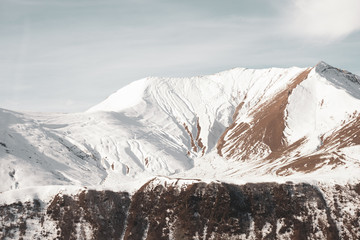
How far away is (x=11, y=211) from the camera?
72.3 metres

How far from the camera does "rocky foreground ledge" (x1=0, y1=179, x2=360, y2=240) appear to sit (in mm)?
68438

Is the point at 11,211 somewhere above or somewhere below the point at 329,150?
below

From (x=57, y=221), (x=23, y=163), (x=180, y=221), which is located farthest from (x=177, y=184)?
(x=23, y=163)

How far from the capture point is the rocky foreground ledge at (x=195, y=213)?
68.4 m

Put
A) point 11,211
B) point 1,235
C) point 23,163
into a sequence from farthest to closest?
point 23,163 < point 11,211 < point 1,235

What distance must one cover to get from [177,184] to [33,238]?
2803 centimetres

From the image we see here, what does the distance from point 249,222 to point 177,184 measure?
52.2ft

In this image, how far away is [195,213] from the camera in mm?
71812

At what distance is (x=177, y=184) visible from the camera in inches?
3034

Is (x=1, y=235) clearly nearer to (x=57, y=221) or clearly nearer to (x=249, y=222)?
(x=57, y=221)

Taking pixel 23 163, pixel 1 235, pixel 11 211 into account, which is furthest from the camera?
pixel 23 163

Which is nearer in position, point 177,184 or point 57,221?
point 57,221

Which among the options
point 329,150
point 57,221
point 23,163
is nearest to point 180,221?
point 57,221

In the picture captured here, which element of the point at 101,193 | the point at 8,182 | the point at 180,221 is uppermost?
the point at 8,182
